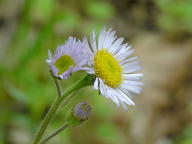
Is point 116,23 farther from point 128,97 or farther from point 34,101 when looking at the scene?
point 128,97

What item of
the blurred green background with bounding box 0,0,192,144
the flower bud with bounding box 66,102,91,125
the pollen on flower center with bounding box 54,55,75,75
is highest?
the blurred green background with bounding box 0,0,192,144

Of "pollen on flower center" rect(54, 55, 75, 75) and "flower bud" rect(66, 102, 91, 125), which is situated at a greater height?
"pollen on flower center" rect(54, 55, 75, 75)

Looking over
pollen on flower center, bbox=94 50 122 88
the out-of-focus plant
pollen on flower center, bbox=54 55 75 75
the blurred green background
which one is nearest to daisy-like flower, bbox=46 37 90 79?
pollen on flower center, bbox=54 55 75 75

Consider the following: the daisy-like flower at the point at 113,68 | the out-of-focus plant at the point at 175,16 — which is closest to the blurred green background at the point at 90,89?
the out-of-focus plant at the point at 175,16

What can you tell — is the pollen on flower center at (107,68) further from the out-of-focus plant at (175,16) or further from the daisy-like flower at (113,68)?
the out-of-focus plant at (175,16)

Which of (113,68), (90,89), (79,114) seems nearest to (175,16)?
(90,89)

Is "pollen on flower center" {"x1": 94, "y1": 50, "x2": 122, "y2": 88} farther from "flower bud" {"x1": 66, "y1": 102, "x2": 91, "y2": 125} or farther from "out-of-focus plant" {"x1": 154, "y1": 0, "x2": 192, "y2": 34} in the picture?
"out-of-focus plant" {"x1": 154, "y1": 0, "x2": 192, "y2": 34}
